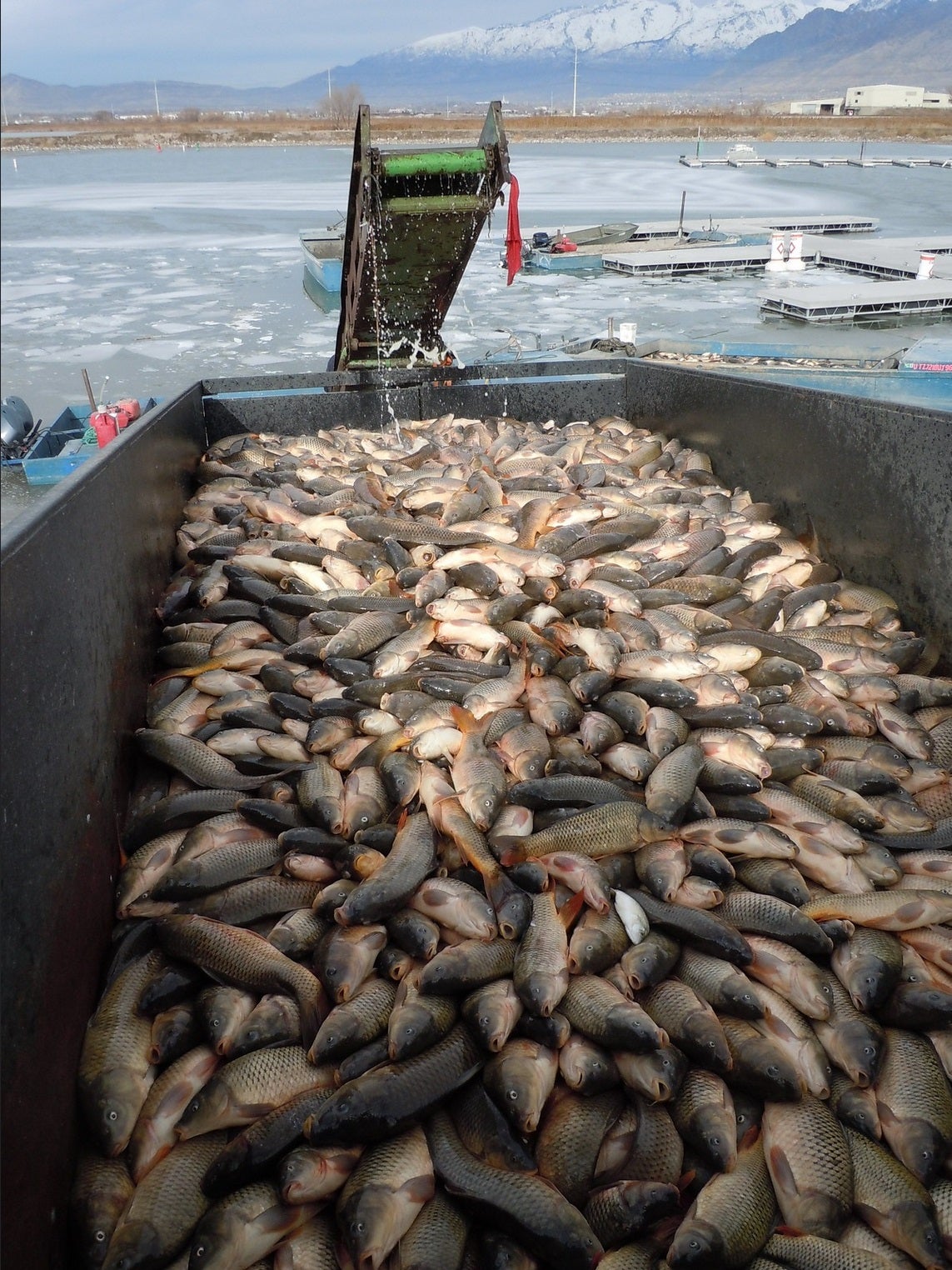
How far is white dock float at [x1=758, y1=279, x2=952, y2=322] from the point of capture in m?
12.6

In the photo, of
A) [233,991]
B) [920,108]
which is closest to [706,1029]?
[233,991]

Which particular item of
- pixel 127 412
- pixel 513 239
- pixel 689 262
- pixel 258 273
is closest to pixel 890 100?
pixel 689 262

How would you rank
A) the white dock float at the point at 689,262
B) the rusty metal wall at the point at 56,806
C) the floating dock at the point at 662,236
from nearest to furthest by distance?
the rusty metal wall at the point at 56,806 < the white dock float at the point at 689,262 < the floating dock at the point at 662,236

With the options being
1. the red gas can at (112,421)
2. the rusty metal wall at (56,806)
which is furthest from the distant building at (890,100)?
the rusty metal wall at (56,806)

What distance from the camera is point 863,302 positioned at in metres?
12.6

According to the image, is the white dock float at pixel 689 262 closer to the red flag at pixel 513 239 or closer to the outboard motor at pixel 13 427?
the red flag at pixel 513 239

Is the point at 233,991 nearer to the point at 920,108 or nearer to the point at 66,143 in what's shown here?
the point at 66,143

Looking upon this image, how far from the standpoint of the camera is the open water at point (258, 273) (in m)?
12.2

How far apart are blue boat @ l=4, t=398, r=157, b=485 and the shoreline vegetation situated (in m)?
51.7

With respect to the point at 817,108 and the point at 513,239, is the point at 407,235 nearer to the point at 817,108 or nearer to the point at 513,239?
the point at 513,239

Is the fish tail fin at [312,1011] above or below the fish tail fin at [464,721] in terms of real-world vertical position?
below

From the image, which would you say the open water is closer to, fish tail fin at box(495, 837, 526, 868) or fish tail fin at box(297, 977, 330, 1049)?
fish tail fin at box(297, 977, 330, 1049)

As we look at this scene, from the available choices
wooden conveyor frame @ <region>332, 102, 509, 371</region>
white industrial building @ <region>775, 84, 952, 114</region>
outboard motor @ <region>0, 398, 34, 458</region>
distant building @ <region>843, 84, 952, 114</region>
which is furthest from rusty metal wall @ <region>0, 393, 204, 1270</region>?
white industrial building @ <region>775, 84, 952, 114</region>

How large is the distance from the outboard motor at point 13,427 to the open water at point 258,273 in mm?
571
